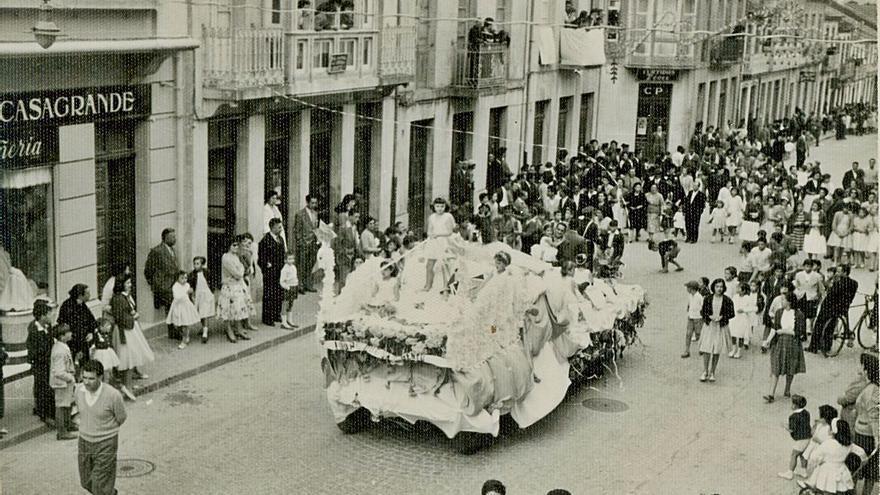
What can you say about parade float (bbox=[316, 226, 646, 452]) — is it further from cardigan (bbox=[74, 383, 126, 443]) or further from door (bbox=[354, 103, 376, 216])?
door (bbox=[354, 103, 376, 216])

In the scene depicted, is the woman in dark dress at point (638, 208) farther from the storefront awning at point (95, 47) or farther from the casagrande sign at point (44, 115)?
the casagrande sign at point (44, 115)

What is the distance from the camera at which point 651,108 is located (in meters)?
43.0

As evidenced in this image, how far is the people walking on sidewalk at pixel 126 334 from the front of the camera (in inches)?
579

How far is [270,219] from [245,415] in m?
5.46

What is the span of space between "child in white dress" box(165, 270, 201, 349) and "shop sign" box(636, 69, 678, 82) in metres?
28.0

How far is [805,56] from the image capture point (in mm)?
49875

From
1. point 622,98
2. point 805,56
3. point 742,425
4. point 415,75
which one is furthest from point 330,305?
point 805,56

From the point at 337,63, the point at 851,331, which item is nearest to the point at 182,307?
the point at 337,63

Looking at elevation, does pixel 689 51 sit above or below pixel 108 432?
above

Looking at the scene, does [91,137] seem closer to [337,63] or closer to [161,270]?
[161,270]

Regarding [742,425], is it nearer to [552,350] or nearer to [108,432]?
[552,350]

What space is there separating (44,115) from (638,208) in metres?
15.5

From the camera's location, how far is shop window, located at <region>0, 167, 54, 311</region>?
1513 centimetres

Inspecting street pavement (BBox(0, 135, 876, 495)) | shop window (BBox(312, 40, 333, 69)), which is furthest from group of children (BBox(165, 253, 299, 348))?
shop window (BBox(312, 40, 333, 69))
